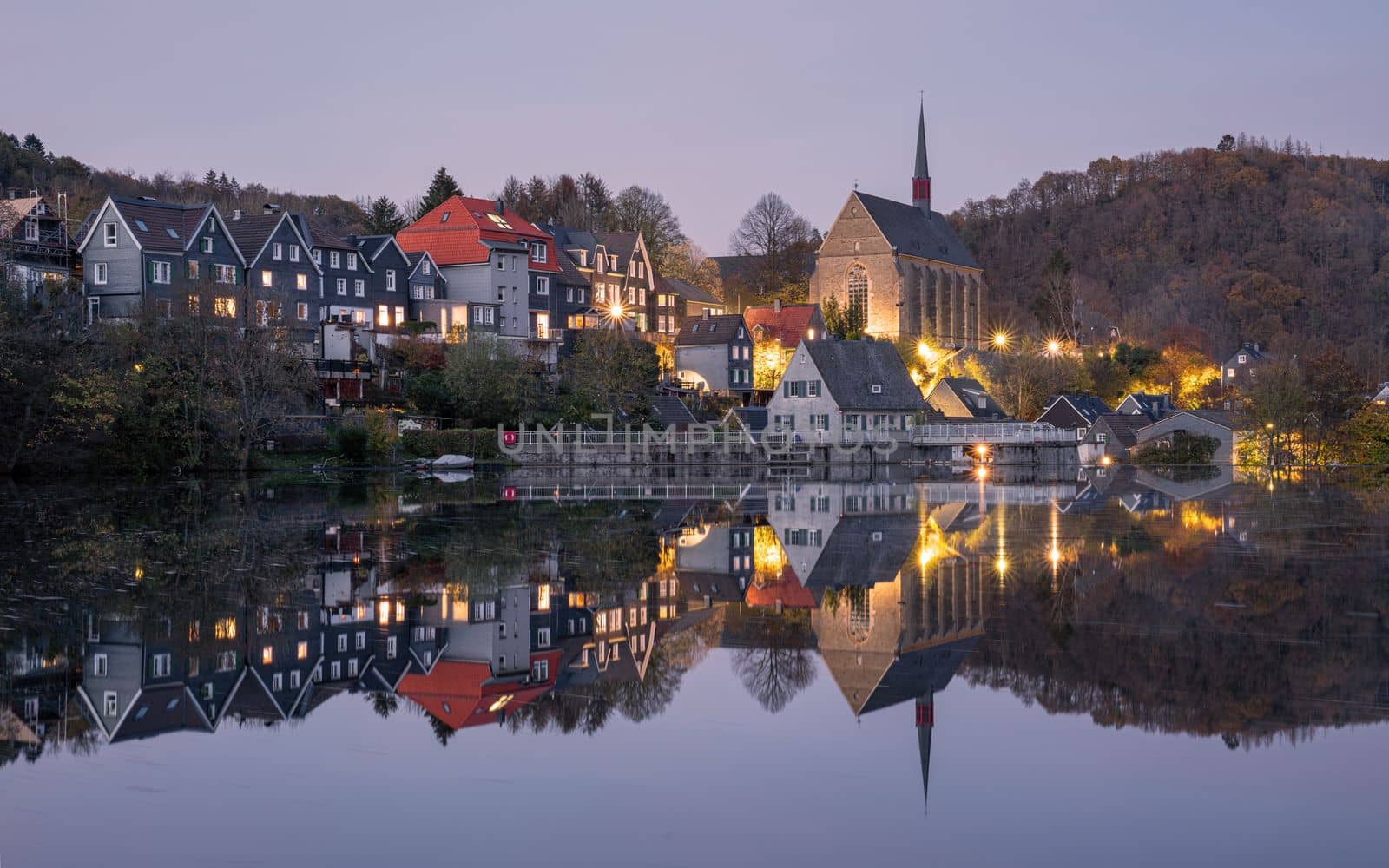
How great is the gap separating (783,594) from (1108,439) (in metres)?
63.6

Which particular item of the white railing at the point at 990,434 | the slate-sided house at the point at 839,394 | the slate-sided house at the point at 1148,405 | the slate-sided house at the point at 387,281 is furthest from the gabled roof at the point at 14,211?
the slate-sided house at the point at 1148,405

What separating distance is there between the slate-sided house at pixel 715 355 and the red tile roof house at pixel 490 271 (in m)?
9.36

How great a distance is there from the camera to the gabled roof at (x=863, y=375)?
65.8m

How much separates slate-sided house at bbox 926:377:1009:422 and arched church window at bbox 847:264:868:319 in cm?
2693

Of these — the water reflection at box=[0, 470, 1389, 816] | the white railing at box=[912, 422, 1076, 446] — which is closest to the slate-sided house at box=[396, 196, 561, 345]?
the white railing at box=[912, 422, 1076, 446]

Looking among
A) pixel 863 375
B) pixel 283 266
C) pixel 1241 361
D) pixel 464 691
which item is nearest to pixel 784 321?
pixel 863 375

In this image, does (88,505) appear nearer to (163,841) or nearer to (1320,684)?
(163,841)

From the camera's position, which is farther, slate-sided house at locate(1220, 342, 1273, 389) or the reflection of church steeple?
slate-sided house at locate(1220, 342, 1273, 389)

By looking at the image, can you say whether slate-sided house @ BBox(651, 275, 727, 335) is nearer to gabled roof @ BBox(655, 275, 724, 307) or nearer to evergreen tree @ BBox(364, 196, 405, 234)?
gabled roof @ BBox(655, 275, 724, 307)

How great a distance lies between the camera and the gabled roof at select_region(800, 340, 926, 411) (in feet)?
216

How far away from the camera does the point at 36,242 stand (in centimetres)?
6212

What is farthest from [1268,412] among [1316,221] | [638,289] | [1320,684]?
[1316,221]

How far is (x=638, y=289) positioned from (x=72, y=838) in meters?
84.0

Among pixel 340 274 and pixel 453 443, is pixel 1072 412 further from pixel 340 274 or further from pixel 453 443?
pixel 340 274
